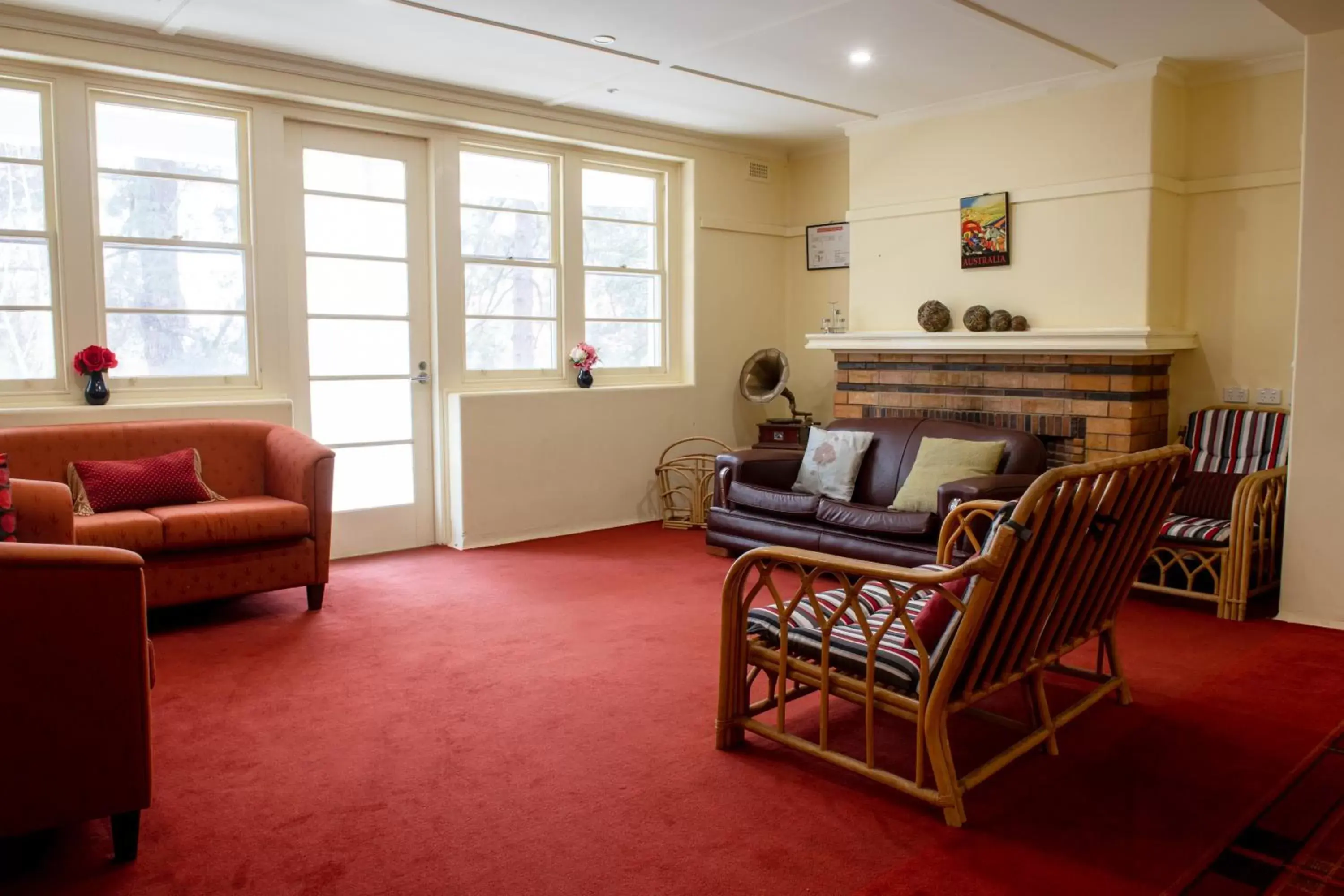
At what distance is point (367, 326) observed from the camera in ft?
18.4

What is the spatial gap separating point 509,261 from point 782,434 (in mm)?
2020

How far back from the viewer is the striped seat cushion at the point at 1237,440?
4820 mm

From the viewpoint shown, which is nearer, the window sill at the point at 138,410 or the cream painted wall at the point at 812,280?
the window sill at the point at 138,410

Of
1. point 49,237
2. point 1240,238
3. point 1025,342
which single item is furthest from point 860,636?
point 49,237

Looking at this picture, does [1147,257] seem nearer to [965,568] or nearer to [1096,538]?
[1096,538]

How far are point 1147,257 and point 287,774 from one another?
14.7 feet

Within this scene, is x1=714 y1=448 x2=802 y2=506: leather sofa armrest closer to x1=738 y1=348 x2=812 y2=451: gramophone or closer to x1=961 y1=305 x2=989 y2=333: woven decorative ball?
x1=738 y1=348 x2=812 y2=451: gramophone

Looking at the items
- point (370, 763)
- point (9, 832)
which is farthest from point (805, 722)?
point (9, 832)

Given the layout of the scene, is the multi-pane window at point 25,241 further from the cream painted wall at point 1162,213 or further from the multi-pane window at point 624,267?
the cream painted wall at point 1162,213

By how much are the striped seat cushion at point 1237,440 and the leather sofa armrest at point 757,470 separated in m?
2.00

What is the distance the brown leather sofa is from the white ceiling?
5.98ft

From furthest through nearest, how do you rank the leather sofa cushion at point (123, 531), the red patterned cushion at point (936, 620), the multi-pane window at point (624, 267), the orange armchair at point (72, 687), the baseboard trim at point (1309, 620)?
1. the multi-pane window at point (624, 267)
2. the baseboard trim at point (1309, 620)
3. the leather sofa cushion at point (123, 531)
4. the red patterned cushion at point (936, 620)
5. the orange armchair at point (72, 687)

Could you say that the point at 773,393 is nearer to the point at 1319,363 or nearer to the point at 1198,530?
the point at 1198,530

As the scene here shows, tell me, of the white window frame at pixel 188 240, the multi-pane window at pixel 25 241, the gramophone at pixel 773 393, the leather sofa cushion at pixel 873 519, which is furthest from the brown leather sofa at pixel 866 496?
the multi-pane window at pixel 25 241
